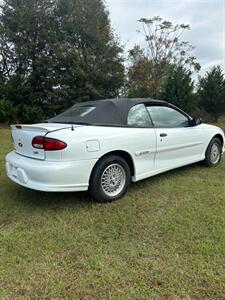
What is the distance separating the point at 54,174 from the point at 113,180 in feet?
2.77

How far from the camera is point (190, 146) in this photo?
4.43 metres

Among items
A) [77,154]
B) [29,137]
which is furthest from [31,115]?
[77,154]

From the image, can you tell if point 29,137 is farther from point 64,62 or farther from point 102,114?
point 64,62

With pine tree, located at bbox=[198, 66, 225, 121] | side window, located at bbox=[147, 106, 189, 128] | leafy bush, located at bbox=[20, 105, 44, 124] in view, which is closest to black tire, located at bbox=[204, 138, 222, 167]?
side window, located at bbox=[147, 106, 189, 128]

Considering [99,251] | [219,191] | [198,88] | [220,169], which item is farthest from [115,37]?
[99,251]

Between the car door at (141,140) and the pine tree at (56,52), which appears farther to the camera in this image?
the pine tree at (56,52)

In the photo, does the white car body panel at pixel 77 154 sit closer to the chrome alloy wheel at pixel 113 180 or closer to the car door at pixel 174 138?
the car door at pixel 174 138

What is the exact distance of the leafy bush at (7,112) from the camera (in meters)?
12.3

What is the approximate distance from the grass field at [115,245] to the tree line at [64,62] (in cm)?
1069

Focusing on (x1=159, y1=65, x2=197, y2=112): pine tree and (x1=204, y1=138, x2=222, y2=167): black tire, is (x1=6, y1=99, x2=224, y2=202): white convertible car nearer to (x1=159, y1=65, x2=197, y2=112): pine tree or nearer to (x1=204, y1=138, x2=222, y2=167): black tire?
(x1=204, y1=138, x2=222, y2=167): black tire

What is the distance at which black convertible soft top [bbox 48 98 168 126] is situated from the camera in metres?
3.49

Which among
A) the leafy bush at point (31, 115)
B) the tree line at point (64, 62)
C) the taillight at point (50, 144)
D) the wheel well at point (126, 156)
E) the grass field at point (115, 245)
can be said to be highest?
the tree line at point (64, 62)

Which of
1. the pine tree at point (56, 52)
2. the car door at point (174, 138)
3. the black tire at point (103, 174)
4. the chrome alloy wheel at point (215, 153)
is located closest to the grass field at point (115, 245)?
the black tire at point (103, 174)

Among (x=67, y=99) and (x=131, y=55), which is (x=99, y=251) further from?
(x=131, y=55)
